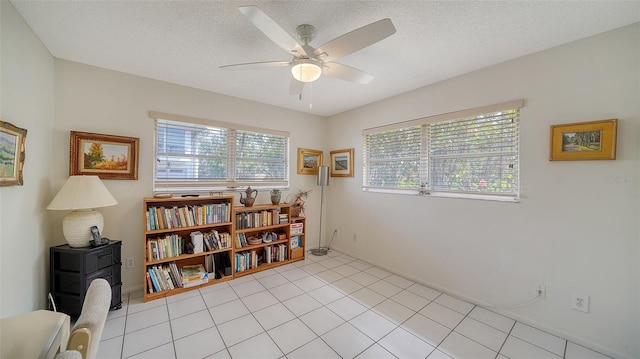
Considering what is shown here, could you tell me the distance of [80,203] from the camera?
1.99 m

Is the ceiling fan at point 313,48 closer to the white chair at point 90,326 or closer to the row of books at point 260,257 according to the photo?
the white chair at point 90,326

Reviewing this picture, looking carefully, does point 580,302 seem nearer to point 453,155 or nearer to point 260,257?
point 453,155

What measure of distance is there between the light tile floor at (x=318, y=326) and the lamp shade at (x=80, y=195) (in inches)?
42.3

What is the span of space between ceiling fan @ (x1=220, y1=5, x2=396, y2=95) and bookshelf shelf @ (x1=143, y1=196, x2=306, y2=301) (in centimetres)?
185

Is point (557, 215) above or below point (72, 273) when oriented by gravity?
above

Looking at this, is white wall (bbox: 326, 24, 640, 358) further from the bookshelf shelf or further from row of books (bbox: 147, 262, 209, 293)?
row of books (bbox: 147, 262, 209, 293)

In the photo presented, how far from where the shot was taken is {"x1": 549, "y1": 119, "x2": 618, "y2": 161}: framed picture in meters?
1.73

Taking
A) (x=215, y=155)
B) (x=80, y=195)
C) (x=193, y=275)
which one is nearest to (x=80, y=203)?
(x=80, y=195)

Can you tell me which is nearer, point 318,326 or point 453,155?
point 318,326

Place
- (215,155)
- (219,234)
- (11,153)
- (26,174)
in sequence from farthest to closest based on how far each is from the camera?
(215,155) < (219,234) < (26,174) < (11,153)

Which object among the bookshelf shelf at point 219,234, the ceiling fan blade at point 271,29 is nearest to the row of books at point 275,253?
the bookshelf shelf at point 219,234

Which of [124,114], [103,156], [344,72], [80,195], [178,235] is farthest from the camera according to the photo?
[178,235]

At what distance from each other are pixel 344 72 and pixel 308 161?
90.5 inches

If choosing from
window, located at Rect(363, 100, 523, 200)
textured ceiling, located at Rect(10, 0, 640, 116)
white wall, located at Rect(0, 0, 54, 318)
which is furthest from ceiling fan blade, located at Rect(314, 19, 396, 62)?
white wall, located at Rect(0, 0, 54, 318)
